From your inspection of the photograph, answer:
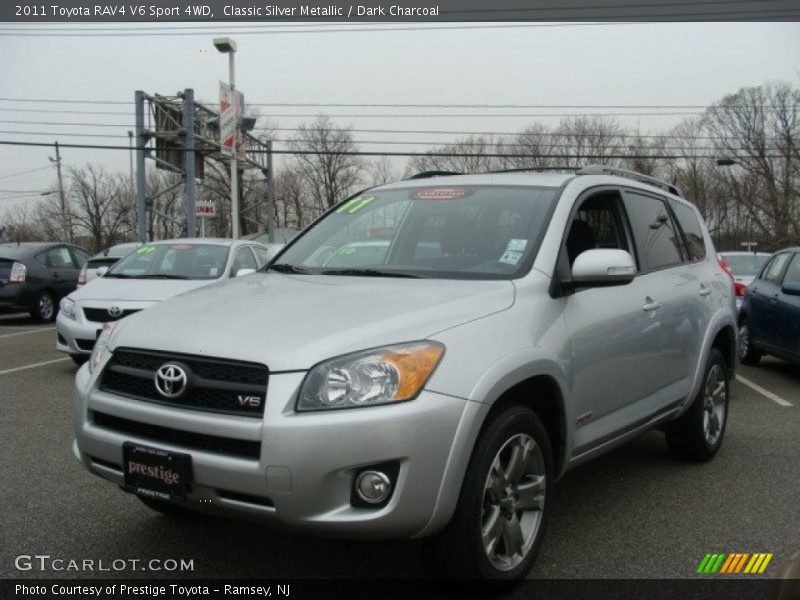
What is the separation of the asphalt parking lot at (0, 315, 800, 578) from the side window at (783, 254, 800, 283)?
336 cm

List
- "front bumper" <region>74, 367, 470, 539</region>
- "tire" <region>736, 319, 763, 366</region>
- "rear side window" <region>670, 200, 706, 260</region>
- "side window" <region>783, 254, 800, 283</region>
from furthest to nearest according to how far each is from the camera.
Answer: "tire" <region>736, 319, 763, 366</region> → "side window" <region>783, 254, 800, 283</region> → "rear side window" <region>670, 200, 706, 260</region> → "front bumper" <region>74, 367, 470, 539</region>

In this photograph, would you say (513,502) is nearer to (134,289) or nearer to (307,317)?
(307,317)

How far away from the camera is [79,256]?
15.5 m

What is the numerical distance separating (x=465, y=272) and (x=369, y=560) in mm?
1412

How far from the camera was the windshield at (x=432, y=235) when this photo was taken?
3447 mm

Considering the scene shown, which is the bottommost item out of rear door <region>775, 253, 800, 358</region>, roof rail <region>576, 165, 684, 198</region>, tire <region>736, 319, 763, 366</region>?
tire <region>736, 319, 763, 366</region>

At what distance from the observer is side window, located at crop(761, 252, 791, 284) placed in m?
8.63

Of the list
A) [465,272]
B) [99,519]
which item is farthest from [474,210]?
[99,519]

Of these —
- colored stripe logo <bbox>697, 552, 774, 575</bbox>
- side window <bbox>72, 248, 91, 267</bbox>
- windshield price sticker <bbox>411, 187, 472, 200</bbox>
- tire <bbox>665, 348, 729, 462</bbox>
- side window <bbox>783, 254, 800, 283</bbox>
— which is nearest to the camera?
colored stripe logo <bbox>697, 552, 774, 575</bbox>

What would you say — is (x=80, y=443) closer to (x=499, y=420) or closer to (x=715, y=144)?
(x=499, y=420)

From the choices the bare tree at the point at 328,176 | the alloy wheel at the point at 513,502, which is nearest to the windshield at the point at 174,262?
the alloy wheel at the point at 513,502

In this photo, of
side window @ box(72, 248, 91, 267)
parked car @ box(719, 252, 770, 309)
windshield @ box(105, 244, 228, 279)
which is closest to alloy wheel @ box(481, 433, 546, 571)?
windshield @ box(105, 244, 228, 279)

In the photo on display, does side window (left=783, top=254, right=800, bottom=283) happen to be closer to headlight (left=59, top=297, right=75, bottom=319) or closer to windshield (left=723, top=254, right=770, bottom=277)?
windshield (left=723, top=254, right=770, bottom=277)

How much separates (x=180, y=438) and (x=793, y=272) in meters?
7.93
